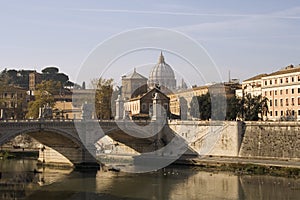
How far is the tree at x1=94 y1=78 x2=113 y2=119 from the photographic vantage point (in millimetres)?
40812

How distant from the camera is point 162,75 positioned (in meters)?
62.6

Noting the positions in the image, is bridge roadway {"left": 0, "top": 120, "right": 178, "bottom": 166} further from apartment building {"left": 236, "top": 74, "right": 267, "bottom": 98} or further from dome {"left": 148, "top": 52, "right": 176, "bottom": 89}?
dome {"left": 148, "top": 52, "right": 176, "bottom": 89}

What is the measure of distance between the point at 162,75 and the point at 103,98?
21894mm

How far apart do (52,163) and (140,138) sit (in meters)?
5.94

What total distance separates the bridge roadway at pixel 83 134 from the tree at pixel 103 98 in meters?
6.11

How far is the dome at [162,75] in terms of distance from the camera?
199ft

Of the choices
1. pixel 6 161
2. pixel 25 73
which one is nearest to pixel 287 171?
pixel 6 161

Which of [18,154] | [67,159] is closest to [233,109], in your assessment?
[67,159]

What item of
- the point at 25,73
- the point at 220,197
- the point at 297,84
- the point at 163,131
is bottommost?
the point at 220,197

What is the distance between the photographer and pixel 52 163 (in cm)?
3069

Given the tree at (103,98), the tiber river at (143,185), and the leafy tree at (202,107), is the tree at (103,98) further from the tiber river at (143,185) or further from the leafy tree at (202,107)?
the tiber river at (143,185)

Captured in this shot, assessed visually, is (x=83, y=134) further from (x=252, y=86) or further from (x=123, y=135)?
(x=252, y=86)

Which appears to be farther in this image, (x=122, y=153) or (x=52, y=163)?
(x=122, y=153)

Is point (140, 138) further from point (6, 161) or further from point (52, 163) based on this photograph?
point (6, 161)
